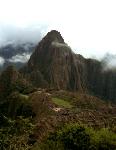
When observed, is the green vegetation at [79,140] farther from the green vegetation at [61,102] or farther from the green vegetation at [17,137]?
the green vegetation at [61,102]

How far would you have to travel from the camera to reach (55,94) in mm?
153875

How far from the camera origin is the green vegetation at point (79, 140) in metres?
64.4

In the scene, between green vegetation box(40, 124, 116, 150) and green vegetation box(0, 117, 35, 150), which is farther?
green vegetation box(0, 117, 35, 150)

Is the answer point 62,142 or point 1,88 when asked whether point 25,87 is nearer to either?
point 1,88

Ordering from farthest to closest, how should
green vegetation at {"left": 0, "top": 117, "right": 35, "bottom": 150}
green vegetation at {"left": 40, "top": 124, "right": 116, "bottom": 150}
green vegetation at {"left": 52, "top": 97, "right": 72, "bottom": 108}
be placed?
green vegetation at {"left": 52, "top": 97, "right": 72, "bottom": 108}
green vegetation at {"left": 0, "top": 117, "right": 35, "bottom": 150}
green vegetation at {"left": 40, "top": 124, "right": 116, "bottom": 150}

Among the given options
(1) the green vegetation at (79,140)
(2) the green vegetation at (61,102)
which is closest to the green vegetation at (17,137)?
(1) the green vegetation at (79,140)

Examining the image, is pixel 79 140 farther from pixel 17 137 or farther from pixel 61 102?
pixel 61 102

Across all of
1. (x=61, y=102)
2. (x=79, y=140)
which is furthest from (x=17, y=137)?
(x=61, y=102)

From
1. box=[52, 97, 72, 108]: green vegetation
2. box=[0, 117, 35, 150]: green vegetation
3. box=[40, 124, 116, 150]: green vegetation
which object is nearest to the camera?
box=[40, 124, 116, 150]: green vegetation

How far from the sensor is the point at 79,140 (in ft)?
213

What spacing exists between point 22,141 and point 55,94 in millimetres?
74518

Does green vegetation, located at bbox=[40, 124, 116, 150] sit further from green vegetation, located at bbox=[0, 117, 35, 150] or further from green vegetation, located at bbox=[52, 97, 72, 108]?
green vegetation, located at bbox=[52, 97, 72, 108]

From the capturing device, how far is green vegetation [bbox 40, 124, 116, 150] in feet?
211

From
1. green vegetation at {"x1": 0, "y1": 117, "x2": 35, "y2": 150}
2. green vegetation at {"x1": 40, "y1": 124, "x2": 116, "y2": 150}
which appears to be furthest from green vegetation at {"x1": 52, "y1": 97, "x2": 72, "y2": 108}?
green vegetation at {"x1": 40, "y1": 124, "x2": 116, "y2": 150}
